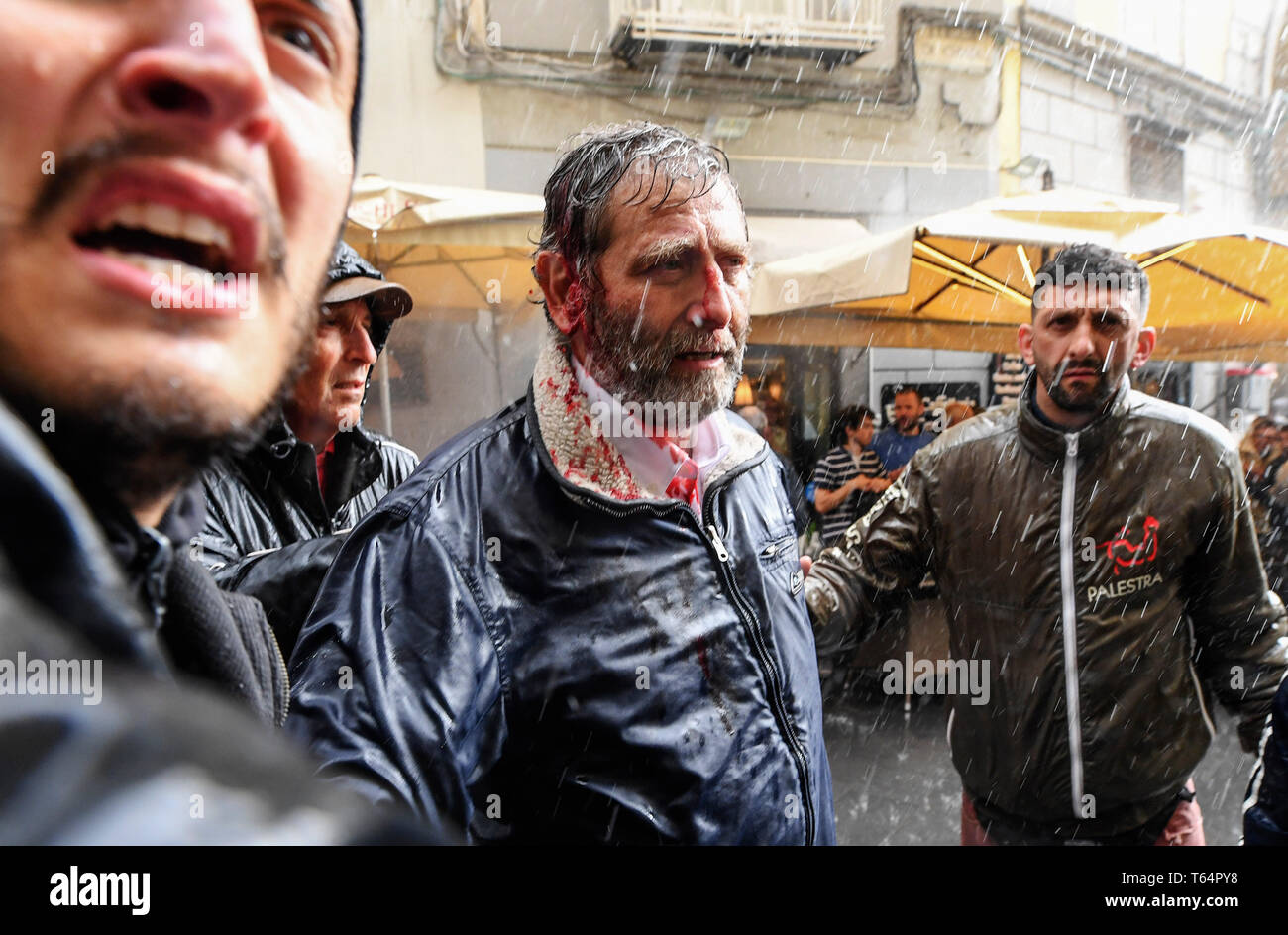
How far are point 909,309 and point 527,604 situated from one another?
3524 millimetres

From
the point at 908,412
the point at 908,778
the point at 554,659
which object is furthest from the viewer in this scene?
the point at 908,412

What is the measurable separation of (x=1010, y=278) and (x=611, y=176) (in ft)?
9.12

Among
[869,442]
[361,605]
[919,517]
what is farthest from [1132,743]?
[869,442]

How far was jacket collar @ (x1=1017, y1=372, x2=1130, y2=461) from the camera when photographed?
1.93m

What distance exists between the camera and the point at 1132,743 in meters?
1.86

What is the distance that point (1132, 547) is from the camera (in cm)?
187

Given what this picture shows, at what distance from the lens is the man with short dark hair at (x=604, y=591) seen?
3.25 feet

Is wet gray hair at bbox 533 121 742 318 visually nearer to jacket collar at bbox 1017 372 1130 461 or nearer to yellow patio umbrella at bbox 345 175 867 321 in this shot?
yellow patio umbrella at bbox 345 175 867 321

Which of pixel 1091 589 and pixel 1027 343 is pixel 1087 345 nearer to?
pixel 1027 343

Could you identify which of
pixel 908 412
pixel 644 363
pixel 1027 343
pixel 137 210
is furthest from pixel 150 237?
pixel 908 412

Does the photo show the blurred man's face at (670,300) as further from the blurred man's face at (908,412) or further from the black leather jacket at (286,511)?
the blurred man's face at (908,412)

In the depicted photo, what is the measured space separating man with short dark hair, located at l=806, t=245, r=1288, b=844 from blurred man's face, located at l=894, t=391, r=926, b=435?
5.31 ft

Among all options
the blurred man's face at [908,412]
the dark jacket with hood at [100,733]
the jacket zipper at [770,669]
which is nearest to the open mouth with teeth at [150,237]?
the dark jacket with hood at [100,733]

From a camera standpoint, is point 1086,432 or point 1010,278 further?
point 1010,278
